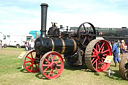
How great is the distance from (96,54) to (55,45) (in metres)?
1.75

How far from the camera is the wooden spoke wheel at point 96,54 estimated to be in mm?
5797

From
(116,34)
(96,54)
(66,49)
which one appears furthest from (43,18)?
(116,34)

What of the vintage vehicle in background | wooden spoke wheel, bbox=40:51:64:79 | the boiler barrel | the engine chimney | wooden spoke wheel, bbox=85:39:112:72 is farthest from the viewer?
the vintage vehicle in background

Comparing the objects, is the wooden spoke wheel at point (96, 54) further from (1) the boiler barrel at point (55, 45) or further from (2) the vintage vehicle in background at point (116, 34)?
(2) the vintage vehicle in background at point (116, 34)

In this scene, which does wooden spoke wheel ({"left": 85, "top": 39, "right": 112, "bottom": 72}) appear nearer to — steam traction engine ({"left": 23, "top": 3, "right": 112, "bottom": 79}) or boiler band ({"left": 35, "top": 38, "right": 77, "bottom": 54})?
steam traction engine ({"left": 23, "top": 3, "right": 112, "bottom": 79})

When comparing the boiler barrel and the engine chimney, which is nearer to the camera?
the boiler barrel

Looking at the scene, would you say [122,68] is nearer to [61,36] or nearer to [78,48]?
[78,48]

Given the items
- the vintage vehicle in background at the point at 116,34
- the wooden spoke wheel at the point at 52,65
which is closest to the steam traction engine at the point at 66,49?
the wooden spoke wheel at the point at 52,65

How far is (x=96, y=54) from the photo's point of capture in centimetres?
615

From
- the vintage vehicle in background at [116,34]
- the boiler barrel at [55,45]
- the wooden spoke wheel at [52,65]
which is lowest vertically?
the wooden spoke wheel at [52,65]

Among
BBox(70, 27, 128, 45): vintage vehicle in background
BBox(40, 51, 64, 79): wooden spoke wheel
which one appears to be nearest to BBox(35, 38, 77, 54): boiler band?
BBox(40, 51, 64, 79): wooden spoke wheel

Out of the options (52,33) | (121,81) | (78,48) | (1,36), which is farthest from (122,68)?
(1,36)

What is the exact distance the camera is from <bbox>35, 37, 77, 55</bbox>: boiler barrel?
5.29 m

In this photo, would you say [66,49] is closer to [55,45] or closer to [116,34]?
[55,45]
